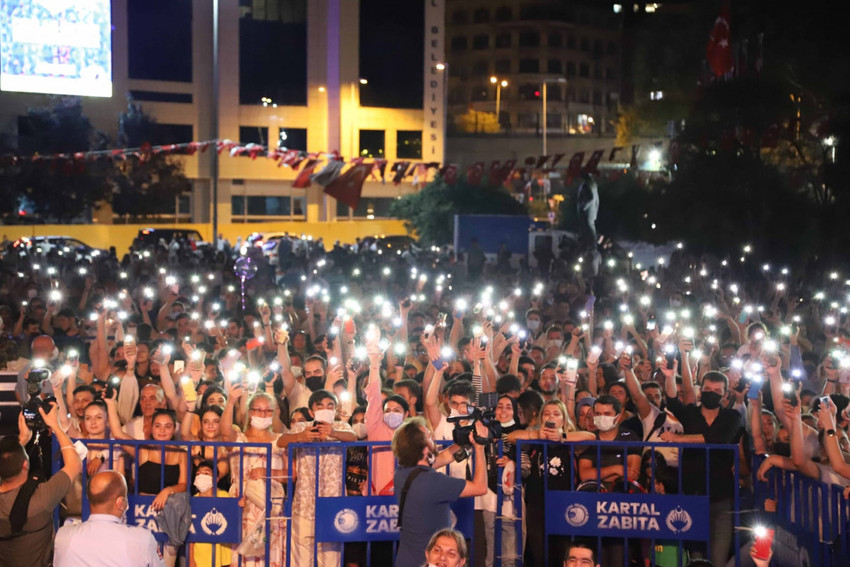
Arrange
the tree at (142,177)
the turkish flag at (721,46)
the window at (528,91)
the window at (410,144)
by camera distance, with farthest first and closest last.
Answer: the window at (528,91)
the window at (410,144)
the tree at (142,177)
the turkish flag at (721,46)

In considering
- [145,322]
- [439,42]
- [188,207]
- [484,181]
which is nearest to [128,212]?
[188,207]

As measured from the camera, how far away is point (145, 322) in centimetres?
1425

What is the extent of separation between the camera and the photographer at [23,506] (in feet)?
19.9

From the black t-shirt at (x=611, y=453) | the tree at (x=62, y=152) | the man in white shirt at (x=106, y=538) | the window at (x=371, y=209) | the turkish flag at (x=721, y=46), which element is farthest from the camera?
the window at (x=371, y=209)

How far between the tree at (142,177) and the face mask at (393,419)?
136 ft

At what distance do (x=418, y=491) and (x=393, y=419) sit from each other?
1.73 m

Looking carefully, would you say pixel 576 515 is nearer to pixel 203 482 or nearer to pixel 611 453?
pixel 611 453

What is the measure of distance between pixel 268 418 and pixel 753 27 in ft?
70.1

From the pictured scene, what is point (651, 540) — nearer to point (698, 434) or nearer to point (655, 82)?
point (698, 434)

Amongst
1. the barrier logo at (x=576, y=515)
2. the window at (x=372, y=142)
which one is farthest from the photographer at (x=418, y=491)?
the window at (x=372, y=142)

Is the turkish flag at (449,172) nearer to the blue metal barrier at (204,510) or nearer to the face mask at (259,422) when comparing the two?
the face mask at (259,422)

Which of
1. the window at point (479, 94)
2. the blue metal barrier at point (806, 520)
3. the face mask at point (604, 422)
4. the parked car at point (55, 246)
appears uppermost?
the window at point (479, 94)

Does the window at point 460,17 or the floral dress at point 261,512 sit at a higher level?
the window at point 460,17

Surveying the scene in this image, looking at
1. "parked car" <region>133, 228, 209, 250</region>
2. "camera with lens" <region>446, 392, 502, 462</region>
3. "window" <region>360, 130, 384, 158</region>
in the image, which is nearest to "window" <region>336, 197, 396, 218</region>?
"window" <region>360, 130, 384, 158</region>
